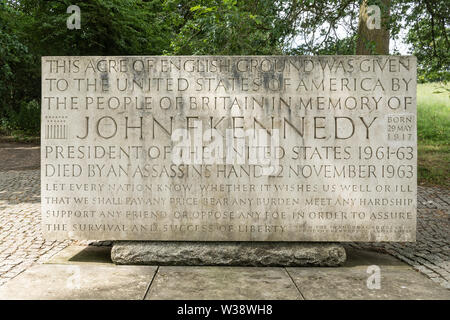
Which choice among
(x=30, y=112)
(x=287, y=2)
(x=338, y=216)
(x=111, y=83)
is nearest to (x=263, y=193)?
(x=338, y=216)

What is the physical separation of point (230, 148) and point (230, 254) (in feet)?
3.72

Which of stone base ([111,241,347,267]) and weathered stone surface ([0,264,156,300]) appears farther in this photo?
stone base ([111,241,347,267])

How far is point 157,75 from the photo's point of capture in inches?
179

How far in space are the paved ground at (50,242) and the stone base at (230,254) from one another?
3.07ft

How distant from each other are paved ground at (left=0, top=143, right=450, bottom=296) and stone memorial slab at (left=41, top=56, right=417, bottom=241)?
1.77 feet

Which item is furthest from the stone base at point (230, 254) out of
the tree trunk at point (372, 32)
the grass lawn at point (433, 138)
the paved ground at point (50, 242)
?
the grass lawn at point (433, 138)

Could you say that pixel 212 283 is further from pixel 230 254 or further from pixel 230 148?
pixel 230 148

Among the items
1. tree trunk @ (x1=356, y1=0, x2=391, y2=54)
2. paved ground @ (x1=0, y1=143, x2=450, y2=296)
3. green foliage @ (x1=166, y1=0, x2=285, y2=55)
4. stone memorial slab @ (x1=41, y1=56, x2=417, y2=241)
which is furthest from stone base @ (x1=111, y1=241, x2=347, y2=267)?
tree trunk @ (x1=356, y1=0, x2=391, y2=54)

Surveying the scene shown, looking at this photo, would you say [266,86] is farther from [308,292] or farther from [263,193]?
[308,292]

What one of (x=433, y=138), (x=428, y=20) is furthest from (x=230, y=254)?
(x=433, y=138)

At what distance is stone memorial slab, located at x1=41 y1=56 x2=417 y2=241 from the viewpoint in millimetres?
4500

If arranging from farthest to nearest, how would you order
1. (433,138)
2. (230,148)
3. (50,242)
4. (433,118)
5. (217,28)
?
(433,118) < (433,138) < (217,28) < (50,242) < (230,148)

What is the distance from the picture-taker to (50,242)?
5.54m

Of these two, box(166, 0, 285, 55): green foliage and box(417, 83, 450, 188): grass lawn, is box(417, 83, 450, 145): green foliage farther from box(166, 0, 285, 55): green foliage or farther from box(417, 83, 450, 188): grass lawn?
box(166, 0, 285, 55): green foliage
